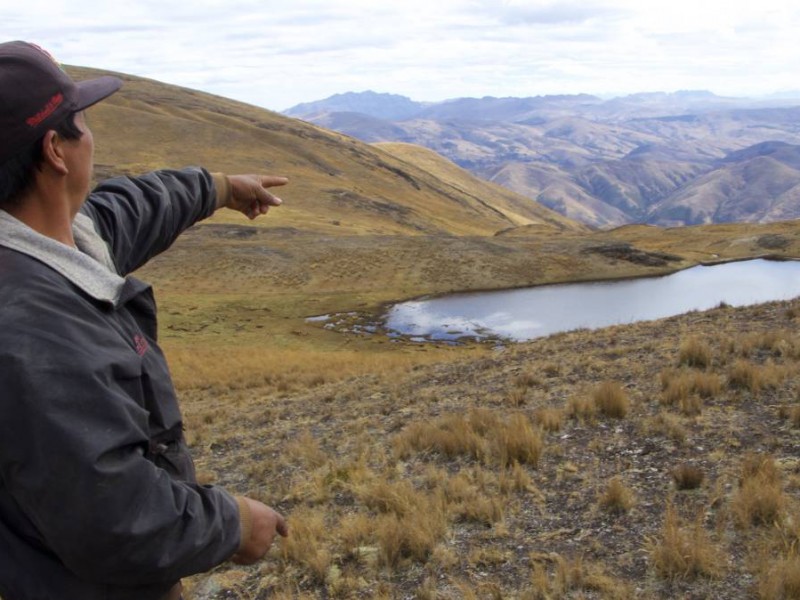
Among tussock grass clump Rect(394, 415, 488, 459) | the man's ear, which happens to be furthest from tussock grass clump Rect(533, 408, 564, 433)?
the man's ear

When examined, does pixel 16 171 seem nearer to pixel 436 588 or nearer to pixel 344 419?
pixel 436 588

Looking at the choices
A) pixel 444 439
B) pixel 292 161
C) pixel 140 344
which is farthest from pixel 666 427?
pixel 292 161

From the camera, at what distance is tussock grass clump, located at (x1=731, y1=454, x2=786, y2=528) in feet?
17.0

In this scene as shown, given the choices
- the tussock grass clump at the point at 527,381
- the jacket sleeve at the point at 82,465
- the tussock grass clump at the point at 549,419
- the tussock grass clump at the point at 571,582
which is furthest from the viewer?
the tussock grass clump at the point at 527,381

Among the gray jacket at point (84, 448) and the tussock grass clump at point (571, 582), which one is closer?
the gray jacket at point (84, 448)

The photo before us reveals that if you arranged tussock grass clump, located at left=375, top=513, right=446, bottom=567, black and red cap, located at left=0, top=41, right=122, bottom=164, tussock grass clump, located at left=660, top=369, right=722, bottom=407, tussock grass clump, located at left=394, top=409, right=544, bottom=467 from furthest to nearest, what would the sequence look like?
tussock grass clump, located at left=660, top=369, right=722, bottom=407, tussock grass clump, located at left=394, top=409, right=544, bottom=467, tussock grass clump, located at left=375, top=513, right=446, bottom=567, black and red cap, located at left=0, top=41, right=122, bottom=164

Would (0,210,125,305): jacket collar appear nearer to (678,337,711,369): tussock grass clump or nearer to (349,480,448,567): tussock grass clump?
(349,480,448,567): tussock grass clump

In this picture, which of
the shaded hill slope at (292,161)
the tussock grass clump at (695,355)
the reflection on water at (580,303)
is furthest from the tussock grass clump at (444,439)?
the shaded hill slope at (292,161)

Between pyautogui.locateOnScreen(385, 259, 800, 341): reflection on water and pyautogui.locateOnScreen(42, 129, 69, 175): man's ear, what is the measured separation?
29631 millimetres

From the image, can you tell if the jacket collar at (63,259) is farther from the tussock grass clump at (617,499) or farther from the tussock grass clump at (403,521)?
the tussock grass clump at (617,499)

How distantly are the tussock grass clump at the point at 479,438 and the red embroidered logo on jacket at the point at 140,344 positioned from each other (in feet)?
17.5

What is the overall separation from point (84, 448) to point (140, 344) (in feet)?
1.64

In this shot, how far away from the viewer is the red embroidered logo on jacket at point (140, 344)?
2184 millimetres

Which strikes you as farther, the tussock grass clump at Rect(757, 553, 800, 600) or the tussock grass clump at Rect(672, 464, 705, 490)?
the tussock grass clump at Rect(672, 464, 705, 490)
